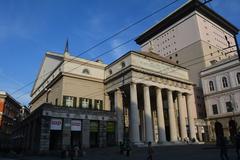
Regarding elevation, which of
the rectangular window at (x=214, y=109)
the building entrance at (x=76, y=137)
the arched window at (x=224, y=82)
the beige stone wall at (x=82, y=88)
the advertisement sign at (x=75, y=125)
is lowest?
the building entrance at (x=76, y=137)

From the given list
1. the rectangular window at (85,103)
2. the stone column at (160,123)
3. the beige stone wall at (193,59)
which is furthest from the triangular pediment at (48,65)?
the beige stone wall at (193,59)

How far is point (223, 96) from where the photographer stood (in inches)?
2005

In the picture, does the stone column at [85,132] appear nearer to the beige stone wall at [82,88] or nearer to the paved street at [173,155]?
the beige stone wall at [82,88]

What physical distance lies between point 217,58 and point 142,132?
32.7 meters

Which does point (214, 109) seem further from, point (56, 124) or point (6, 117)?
point (6, 117)

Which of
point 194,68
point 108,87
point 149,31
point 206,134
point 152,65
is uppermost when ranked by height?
point 149,31

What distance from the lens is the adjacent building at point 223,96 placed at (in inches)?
1914

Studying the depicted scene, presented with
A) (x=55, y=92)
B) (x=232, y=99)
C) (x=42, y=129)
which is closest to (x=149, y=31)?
(x=232, y=99)

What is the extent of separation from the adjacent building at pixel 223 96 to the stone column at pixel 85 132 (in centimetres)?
2936

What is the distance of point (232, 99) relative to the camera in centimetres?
4894

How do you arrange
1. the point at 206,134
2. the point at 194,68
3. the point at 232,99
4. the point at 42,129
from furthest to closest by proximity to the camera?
the point at 194,68
the point at 206,134
the point at 232,99
the point at 42,129

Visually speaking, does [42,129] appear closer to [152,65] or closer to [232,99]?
[152,65]

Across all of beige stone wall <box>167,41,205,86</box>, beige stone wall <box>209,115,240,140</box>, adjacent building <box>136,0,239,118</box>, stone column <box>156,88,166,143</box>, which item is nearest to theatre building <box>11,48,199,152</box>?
stone column <box>156,88,166,143</box>

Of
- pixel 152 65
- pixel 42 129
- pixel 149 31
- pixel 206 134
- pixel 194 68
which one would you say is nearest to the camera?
pixel 42 129
